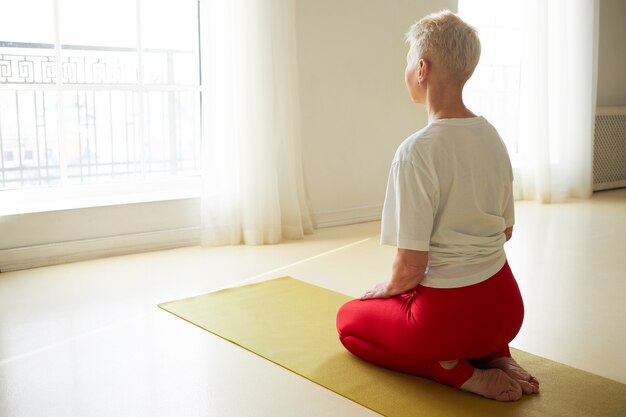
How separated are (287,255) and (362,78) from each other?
5.37ft

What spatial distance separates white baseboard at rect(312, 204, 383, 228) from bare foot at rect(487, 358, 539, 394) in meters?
2.79

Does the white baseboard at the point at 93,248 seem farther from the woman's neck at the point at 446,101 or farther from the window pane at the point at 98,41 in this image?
the woman's neck at the point at 446,101

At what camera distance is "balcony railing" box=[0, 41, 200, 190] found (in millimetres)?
4047

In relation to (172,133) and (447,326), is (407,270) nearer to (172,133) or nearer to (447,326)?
(447,326)

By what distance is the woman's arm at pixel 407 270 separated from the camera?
→ 83.2 inches

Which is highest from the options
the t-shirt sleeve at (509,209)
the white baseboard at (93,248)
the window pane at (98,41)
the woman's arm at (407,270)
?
the window pane at (98,41)

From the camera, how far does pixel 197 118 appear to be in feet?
15.5

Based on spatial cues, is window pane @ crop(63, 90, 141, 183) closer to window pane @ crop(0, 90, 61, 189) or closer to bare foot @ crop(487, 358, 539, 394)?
window pane @ crop(0, 90, 61, 189)

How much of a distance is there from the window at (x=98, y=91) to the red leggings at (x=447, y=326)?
8.61 ft

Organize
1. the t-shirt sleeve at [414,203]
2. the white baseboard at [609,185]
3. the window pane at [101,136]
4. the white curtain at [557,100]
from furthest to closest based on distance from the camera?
the white baseboard at [609,185], the white curtain at [557,100], the window pane at [101,136], the t-shirt sleeve at [414,203]

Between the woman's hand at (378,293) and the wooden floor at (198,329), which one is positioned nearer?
the wooden floor at (198,329)

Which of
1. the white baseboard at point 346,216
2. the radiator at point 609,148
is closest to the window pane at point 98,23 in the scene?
the white baseboard at point 346,216

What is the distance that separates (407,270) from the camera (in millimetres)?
2141

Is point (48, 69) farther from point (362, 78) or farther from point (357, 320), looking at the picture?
point (357, 320)
